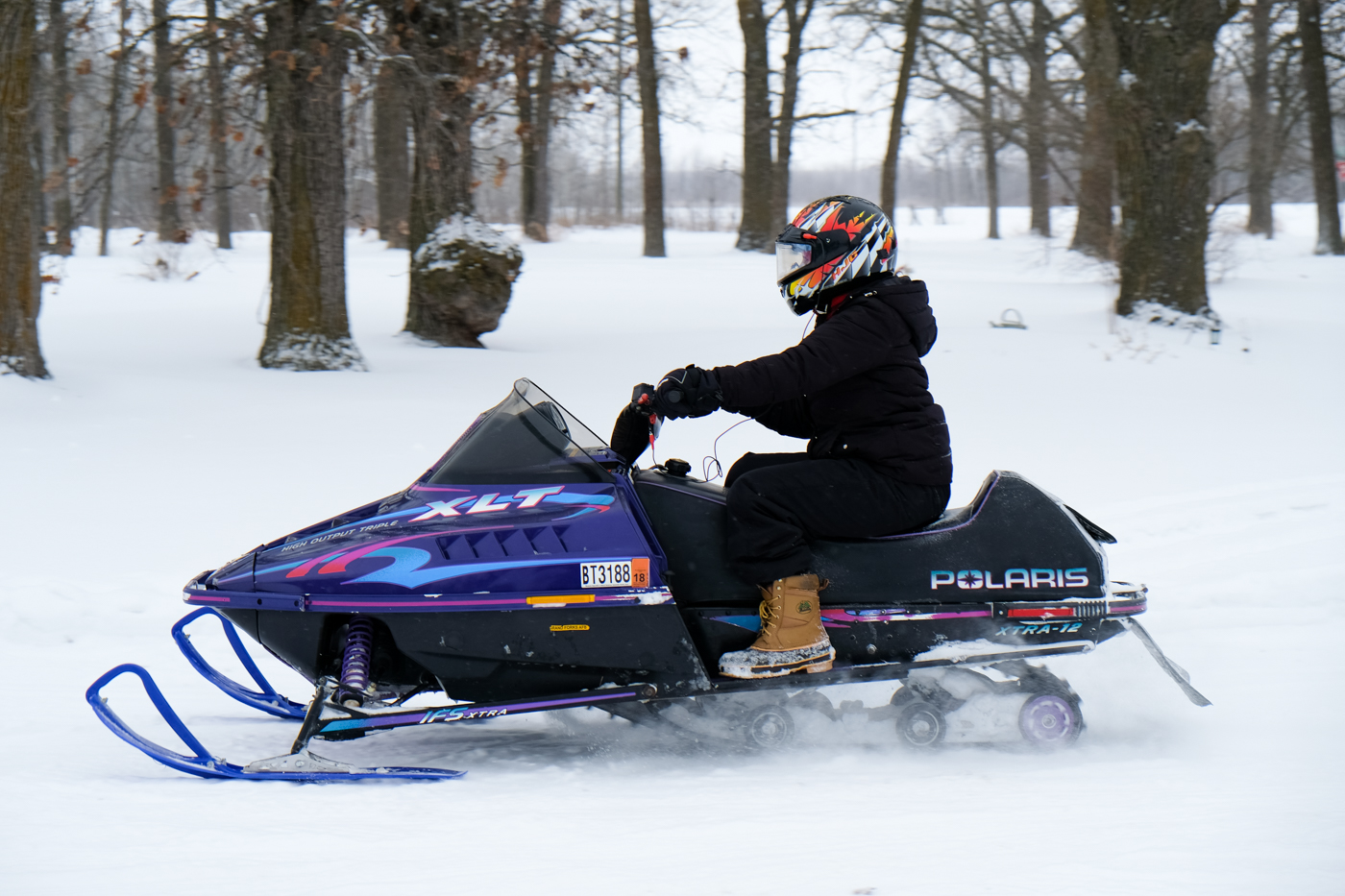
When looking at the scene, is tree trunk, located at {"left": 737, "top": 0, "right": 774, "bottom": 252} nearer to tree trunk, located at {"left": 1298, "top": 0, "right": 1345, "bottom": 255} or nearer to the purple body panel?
tree trunk, located at {"left": 1298, "top": 0, "right": 1345, "bottom": 255}

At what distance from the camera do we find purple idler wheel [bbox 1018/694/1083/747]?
373 centimetres

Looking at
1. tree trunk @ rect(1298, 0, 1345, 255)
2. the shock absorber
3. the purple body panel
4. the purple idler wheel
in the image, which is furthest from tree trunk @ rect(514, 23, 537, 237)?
tree trunk @ rect(1298, 0, 1345, 255)

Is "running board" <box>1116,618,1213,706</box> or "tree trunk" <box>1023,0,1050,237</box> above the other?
"tree trunk" <box>1023,0,1050,237</box>

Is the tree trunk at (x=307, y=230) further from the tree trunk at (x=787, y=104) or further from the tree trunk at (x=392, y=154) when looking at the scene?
the tree trunk at (x=787, y=104)

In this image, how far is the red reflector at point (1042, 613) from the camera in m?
3.75

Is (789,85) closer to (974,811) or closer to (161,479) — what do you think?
(161,479)

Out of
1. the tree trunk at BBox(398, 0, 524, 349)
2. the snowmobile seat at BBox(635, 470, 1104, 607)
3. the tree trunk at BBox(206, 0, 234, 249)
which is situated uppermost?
the tree trunk at BBox(206, 0, 234, 249)

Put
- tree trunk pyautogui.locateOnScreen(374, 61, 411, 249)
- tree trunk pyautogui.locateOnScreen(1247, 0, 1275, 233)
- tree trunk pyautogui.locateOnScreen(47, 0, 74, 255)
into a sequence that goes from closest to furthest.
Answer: tree trunk pyautogui.locateOnScreen(47, 0, 74, 255) → tree trunk pyautogui.locateOnScreen(374, 61, 411, 249) → tree trunk pyautogui.locateOnScreen(1247, 0, 1275, 233)

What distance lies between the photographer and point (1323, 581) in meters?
5.32

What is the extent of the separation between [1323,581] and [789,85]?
1967 cm

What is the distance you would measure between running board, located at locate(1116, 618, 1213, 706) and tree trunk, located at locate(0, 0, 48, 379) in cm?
733

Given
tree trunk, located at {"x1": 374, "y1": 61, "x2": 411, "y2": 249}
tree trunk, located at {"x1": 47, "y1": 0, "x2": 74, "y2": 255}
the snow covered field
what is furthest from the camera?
tree trunk, located at {"x1": 374, "y1": 61, "x2": 411, "y2": 249}

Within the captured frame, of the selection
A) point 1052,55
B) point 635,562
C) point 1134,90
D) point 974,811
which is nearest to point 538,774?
point 635,562

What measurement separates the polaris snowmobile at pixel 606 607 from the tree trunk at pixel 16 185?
5257 millimetres
